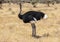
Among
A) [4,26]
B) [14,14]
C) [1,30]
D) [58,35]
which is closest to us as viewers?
[58,35]

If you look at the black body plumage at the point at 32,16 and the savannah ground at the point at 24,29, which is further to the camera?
the savannah ground at the point at 24,29

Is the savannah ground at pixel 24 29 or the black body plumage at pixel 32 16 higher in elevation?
the black body plumage at pixel 32 16

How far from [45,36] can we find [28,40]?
69 centimetres

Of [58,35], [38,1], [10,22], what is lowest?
[38,1]

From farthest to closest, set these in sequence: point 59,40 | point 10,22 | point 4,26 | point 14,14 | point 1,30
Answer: point 14,14 < point 10,22 < point 4,26 < point 1,30 < point 59,40

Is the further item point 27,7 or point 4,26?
point 27,7

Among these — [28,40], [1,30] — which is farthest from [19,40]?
[1,30]

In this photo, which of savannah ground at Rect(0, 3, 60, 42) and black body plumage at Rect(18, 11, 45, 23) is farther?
savannah ground at Rect(0, 3, 60, 42)

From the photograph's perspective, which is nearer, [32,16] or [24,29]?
[32,16]

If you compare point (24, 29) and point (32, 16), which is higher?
point (32, 16)

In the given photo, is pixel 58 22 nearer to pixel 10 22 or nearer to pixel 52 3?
pixel 10 22

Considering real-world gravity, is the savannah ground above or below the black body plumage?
below

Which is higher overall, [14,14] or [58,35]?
[58,35]

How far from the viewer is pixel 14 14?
1391 centimetres
